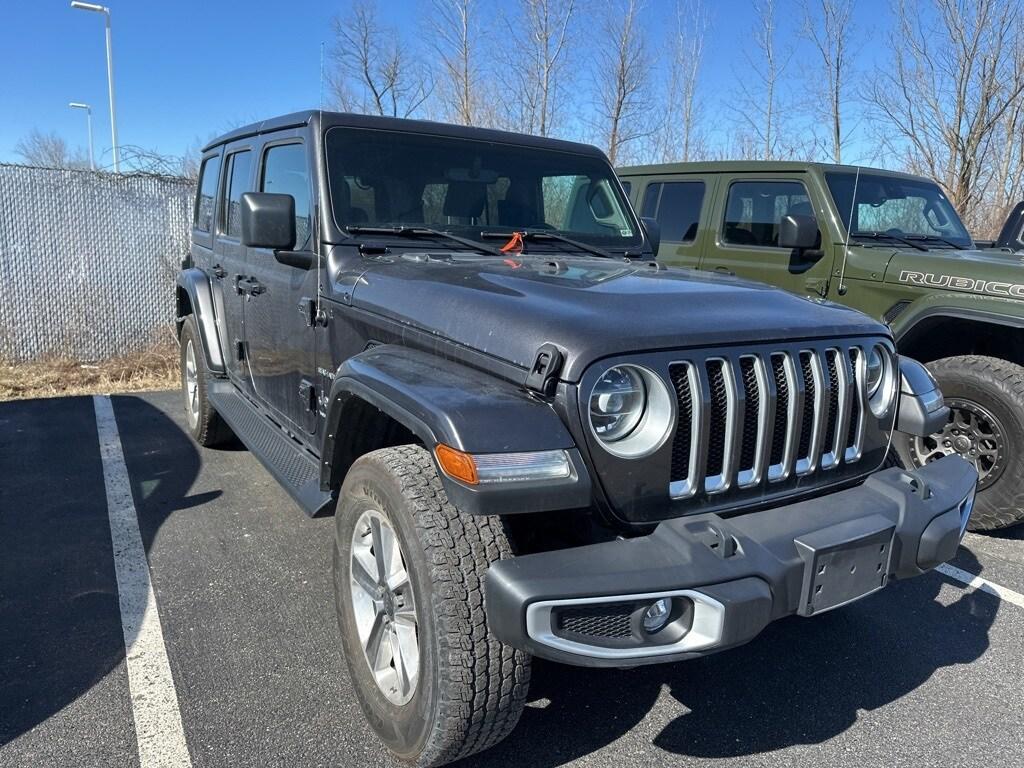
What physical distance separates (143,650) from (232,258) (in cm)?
238

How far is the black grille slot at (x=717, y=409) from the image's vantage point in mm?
2195

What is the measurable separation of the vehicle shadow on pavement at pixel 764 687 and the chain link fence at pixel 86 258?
714cm

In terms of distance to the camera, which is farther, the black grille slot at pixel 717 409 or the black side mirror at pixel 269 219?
the black side mirror at pixel 269 219

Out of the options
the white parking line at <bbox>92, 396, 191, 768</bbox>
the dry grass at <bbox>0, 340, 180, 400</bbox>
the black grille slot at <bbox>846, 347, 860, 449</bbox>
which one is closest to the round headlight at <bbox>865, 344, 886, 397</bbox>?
the black grille slot at <bbox>846, 347, 860, 449</bbox>

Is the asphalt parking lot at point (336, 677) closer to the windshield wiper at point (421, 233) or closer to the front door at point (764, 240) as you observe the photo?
the windshield wiper at point (421, 233)

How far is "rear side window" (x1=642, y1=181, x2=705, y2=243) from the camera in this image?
6199 millimetres

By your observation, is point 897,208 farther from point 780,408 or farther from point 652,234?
point 780,408

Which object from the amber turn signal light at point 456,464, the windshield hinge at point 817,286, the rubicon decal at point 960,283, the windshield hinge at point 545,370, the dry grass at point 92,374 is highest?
the rubicon decal at point 960,283

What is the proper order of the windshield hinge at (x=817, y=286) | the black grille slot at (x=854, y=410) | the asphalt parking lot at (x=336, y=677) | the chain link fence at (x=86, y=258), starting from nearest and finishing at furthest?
the asphalt parking lot at (x=336, y=677) < the black grille slot at (x=854, y=410) < the windshield hinge at (x=817, y=286) < the chain link fence at (x=86, y=258)

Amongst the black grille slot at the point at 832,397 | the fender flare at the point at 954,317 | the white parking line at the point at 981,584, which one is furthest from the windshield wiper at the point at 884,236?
the black grille slot at the point at 832,397

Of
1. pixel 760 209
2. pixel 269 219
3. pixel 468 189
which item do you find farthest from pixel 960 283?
pixel 269 219

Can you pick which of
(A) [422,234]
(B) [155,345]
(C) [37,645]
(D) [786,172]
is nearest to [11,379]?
(B) [155,345]

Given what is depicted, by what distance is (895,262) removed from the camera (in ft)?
16.2

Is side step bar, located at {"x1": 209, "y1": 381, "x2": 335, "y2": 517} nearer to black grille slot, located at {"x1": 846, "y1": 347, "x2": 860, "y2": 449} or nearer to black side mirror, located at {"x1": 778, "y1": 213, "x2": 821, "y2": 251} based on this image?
black grille slot, located at {"x1": 846, "y1": 347, "x2": 860, "y2": 449}
